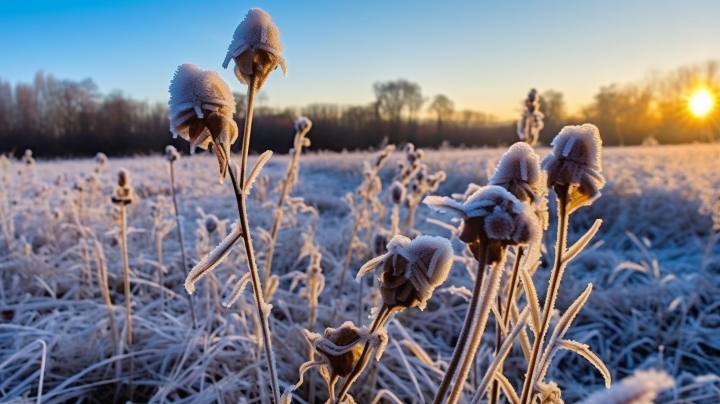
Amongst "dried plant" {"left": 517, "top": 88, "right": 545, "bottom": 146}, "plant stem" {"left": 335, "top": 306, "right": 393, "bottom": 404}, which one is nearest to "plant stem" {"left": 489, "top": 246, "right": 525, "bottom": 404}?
"plant stem" {"left": 335, "top": 306, "right": 393, "bottom": 404}

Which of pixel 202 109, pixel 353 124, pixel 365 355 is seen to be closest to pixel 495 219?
pixel 365 355

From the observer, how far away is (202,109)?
0.58 m

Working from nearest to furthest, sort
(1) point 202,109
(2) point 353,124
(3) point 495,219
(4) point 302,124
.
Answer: (3) point 495,219 < (1) point 202,109 < (4) point 302,124 < (2) point 353,124

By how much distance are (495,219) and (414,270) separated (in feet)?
0.37

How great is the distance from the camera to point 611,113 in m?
33.5

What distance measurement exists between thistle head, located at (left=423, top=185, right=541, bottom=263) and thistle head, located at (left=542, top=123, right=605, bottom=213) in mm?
129

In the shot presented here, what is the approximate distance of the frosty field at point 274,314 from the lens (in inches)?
76.6

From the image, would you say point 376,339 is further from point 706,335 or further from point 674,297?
point 674,297

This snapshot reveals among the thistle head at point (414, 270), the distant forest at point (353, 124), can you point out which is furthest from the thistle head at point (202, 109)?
the distant forest at point (353, 124)

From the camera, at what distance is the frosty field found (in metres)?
1.95

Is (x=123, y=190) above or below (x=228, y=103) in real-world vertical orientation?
below

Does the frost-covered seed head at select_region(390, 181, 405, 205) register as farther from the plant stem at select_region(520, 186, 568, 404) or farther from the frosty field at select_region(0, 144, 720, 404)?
the plant stem at select_region(520, 186, 568, 404)

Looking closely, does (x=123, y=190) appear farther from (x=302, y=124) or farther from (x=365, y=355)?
(x=365, y=355)

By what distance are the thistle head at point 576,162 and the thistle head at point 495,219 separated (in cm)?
13
